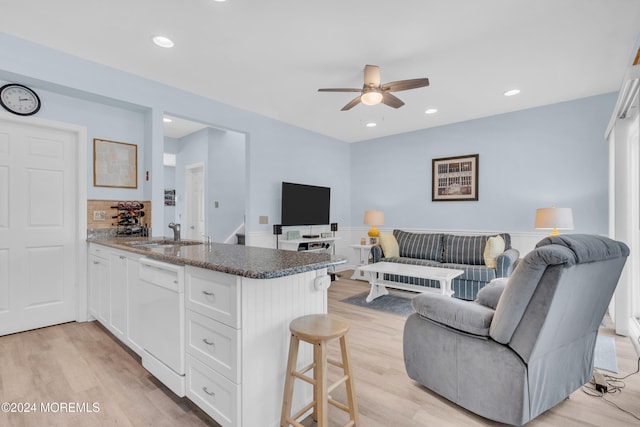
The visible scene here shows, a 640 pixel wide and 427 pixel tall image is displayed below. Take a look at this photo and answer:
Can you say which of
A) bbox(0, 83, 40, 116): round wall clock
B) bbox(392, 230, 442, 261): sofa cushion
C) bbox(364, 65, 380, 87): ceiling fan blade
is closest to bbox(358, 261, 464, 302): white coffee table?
bbox(392, 230, 442, 261): sofa cushion

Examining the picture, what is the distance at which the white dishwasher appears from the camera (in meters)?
1.76

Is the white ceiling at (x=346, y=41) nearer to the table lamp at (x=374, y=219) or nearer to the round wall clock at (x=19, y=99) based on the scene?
the round wall clock at (x=19, y=99)

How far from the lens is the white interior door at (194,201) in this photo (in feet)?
20.1

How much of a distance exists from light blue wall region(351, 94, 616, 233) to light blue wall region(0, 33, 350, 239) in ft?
5.35

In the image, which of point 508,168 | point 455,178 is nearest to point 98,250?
point 455,178

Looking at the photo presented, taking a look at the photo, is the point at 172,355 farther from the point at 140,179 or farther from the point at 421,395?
the point at 140,179

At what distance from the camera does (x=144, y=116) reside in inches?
142

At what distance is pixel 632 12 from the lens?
2.28 metres

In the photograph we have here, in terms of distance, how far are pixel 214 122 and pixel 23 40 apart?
6.02ft

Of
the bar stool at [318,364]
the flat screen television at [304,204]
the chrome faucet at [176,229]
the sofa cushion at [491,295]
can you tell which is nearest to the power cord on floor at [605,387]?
the sofa cushion at [491,295]

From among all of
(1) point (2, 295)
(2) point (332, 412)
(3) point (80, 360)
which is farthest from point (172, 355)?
(1) point (2, 295)

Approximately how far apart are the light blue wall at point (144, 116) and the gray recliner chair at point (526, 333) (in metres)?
3.10

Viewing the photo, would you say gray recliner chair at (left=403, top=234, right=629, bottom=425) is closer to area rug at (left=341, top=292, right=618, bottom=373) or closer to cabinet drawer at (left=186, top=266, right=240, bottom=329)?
area rug at (left=341, top=292, right=618, bottom=373)

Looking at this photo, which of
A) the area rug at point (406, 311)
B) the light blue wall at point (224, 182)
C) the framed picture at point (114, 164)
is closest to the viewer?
the area rug at point (406, 311)
